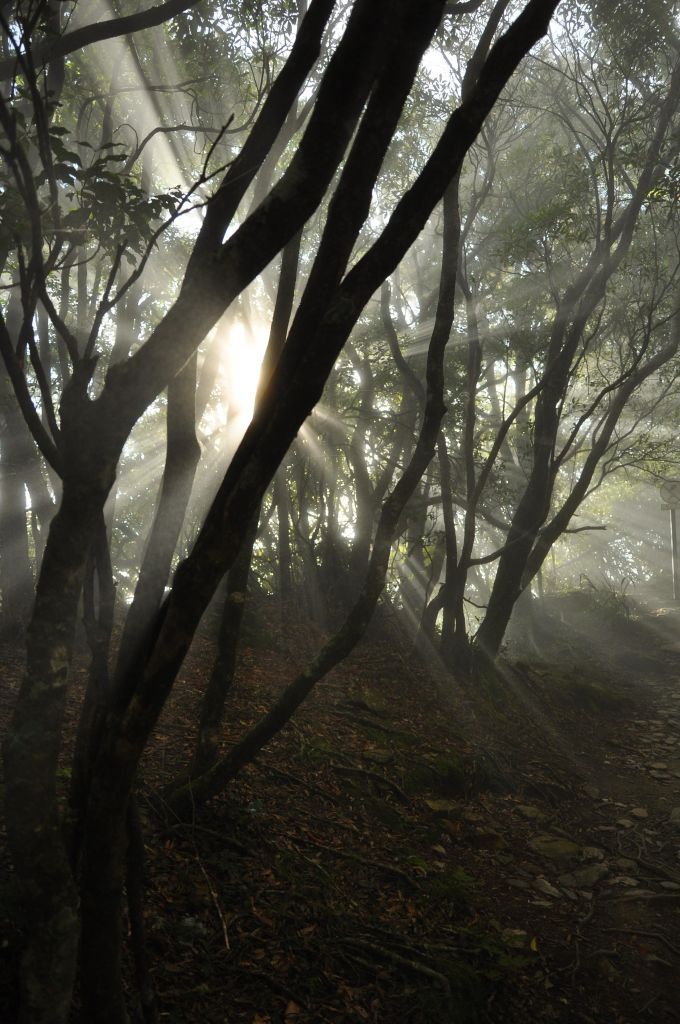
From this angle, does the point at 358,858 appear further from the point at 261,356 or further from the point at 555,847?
the point at 261,356

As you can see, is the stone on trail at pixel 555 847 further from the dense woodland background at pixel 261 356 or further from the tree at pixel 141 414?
the tree at pixel 141 414

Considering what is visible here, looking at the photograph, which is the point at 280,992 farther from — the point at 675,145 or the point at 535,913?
the point at 675,145

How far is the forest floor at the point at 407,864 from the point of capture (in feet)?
14.2

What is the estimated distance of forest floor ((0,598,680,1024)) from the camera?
432cm

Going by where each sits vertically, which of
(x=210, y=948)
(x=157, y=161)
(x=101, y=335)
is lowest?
(x=210, y=948)

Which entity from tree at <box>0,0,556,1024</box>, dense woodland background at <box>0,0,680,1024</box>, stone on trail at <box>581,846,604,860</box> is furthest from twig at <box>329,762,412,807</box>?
tree at <box>0,0,556,1024</box>

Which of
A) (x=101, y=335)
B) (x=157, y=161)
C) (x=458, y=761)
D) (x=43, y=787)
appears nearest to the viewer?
(x=43, y=787)

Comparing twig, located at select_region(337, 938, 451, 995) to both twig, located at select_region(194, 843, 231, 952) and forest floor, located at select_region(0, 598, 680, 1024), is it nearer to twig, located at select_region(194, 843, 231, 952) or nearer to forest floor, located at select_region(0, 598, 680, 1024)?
forest floor, located at select_region(0, 598, 680, 1024)

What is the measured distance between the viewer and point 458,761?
26.8 ft

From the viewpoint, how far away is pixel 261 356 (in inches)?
546

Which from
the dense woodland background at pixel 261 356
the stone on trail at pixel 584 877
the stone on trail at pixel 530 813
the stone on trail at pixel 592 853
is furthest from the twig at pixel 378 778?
the stone on trail at pixel 592 853

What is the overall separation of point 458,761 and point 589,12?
12372 mm

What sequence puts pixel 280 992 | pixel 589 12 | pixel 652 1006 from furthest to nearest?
pixel 589 12 < pixel 652 1006 < pixel 280 992

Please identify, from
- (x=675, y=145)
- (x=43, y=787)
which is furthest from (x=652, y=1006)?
(x=675, y=145)
